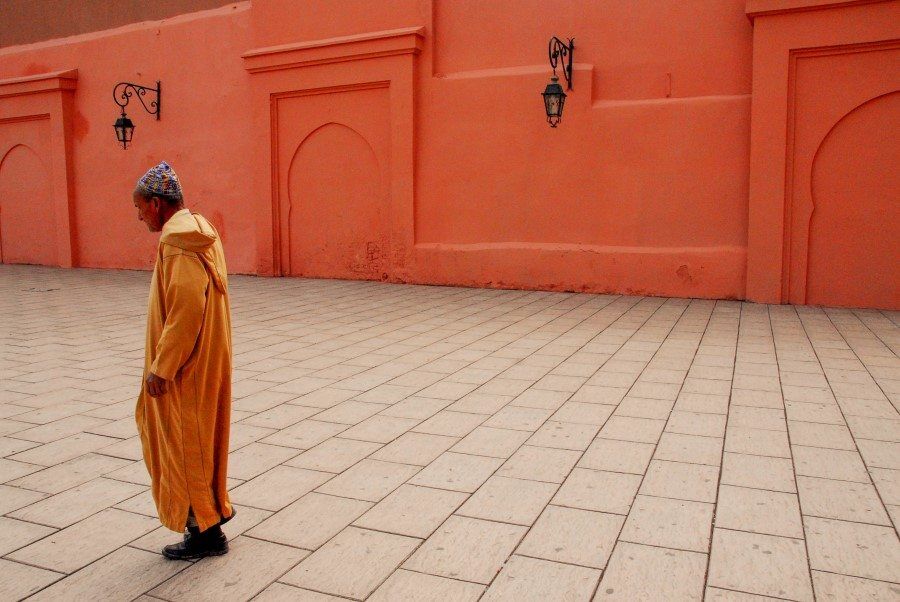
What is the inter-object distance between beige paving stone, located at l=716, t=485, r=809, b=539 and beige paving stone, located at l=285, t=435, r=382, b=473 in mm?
1991

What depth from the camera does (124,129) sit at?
14.3 metres

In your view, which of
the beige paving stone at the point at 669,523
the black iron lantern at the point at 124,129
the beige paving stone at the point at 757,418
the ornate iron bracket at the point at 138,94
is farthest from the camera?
the ornate iron bracket at the point at 138,94

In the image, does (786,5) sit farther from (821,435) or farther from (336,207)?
(336,207)

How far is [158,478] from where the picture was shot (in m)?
3.05

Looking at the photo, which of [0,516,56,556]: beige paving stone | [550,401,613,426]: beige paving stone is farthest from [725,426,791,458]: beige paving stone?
[0,516,56,556]: beige paving stone

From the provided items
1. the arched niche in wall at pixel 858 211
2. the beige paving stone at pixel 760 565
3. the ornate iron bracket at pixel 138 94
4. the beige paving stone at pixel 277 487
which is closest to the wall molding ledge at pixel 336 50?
the ornate iron bracket at pixel 138 94

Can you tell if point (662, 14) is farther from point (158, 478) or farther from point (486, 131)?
point (158, 478)

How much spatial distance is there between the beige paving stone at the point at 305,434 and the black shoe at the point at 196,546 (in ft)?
4.62

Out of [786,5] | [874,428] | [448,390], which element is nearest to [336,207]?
[786,5]

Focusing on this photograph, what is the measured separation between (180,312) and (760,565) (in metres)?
2.52

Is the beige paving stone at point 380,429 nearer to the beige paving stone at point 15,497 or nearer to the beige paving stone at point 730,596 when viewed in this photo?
the beige paving stone at point 15,497

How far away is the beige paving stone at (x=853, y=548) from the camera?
3.02 m

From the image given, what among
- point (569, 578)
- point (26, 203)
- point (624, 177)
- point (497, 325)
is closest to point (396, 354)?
point (497, 325)

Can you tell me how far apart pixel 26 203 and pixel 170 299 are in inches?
→ 649
